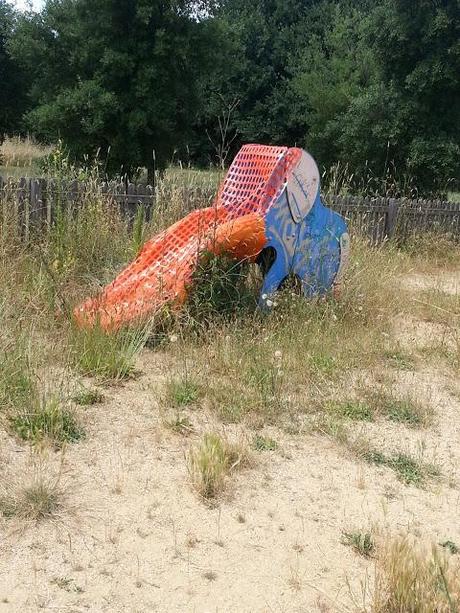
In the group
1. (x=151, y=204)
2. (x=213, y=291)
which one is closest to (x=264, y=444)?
(x=213, y=291)

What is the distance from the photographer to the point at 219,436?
3355mm

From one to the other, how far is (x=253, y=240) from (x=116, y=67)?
526 inches

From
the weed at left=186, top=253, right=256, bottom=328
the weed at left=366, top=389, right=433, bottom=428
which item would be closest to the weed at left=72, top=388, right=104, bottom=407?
the weed at left=186, top=253, right=256, bottom=328

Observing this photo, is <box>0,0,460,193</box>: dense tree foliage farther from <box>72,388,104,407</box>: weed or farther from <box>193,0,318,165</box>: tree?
<box>193,0,318,165</box>: tree

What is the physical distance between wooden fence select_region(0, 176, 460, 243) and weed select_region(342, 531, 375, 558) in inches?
174

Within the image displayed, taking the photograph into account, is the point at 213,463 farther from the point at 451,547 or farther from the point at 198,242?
the point at 198,242

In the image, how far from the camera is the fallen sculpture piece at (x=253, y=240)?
15.9 feet

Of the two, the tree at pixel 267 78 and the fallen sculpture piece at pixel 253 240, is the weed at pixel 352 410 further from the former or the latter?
the tree at pixel 267 78

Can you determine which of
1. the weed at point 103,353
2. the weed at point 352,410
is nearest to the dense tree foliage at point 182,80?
the weed at point 103,353

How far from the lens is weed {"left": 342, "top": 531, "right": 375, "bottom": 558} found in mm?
2605

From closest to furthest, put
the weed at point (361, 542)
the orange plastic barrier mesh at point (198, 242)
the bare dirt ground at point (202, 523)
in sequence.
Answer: the bare dirt ground at point (202, 523) → the weed at point (361, 542) → the orange plastic barrier mesh at point (198, 242)

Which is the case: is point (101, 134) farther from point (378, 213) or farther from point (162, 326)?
point (162, 326)

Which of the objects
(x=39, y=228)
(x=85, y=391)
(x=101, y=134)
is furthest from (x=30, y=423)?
(x=101, y=134)

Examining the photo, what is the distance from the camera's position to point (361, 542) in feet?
8.62
